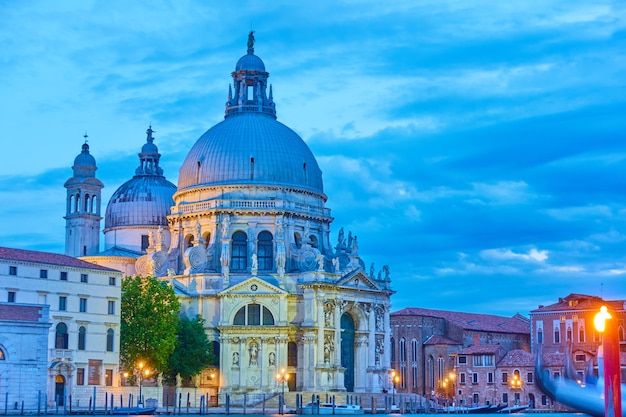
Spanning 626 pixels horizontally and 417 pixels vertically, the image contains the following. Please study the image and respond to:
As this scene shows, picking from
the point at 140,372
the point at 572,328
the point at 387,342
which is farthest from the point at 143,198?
the point at 572,328

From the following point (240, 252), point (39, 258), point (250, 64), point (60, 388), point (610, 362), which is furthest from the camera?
point (250, 64)

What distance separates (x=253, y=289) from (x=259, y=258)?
4915 mm

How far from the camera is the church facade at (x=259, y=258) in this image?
3177 inches

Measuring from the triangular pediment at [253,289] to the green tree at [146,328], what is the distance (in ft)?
24.4

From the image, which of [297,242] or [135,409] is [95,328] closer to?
[135,409]

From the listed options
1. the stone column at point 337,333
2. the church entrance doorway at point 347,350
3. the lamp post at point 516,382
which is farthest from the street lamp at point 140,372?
the lamp post at point 516,382

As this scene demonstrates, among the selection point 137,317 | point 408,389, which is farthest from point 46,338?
point 408,389

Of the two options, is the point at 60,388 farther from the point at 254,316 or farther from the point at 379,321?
the point at 379,321

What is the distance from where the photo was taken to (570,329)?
93.6 meters

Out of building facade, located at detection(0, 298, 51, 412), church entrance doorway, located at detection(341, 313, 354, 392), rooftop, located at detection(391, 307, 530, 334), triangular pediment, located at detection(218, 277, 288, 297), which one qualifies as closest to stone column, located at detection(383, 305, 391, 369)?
church entrance doorway, located at detection(341, 313, 354, 392)

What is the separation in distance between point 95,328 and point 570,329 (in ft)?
132

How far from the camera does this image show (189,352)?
77.2m

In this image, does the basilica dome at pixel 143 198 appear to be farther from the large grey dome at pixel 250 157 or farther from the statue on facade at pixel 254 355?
the statue on facade at pixel 254 355

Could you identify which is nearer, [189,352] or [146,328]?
[146,328]
